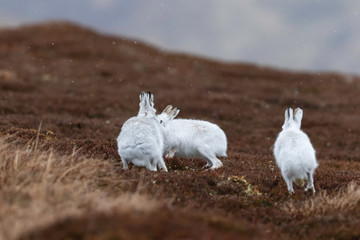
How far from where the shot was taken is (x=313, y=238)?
22.0 feet

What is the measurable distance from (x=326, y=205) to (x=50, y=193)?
4662 mm

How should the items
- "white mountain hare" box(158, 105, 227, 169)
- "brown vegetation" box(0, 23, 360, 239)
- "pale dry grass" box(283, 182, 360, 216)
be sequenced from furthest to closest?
1. "white mountain hare" box(158, 105, 227, 169)
2. "pale dry grass" box(283, 182, 360, 216)
3. "brown vegetation" box(0, 23, 360, 239)

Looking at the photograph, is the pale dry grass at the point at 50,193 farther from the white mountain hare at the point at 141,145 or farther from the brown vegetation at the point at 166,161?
the white mountain hare at the point at 141,145

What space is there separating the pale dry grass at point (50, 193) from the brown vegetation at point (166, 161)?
0.03m

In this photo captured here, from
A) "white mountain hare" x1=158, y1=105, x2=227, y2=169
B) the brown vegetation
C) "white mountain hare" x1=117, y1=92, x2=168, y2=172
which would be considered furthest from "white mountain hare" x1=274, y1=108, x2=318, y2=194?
"white mountain hare" x1=117, y1=92, x2=168, y2=172

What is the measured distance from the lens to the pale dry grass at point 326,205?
788cm

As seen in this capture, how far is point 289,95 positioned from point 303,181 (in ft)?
77.4

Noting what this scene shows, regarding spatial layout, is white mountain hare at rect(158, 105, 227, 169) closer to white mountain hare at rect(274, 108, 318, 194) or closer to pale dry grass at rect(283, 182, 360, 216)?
white mountain hare at rect(274, 108, 318, 194)

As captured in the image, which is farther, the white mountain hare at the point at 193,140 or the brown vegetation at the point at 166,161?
the white mountain hare at the point at 193,140

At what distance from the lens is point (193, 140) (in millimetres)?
11109

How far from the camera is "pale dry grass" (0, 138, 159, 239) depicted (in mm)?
5488

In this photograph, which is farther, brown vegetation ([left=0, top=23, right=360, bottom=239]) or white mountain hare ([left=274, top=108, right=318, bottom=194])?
white mountain hare ([left=274, top=108, right=318, bottom=194])

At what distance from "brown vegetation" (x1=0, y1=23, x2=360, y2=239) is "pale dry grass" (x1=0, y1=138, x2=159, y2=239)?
3 cm

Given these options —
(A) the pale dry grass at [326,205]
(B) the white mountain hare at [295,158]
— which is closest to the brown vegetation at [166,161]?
(A) the pale dry grass at [326,205]
